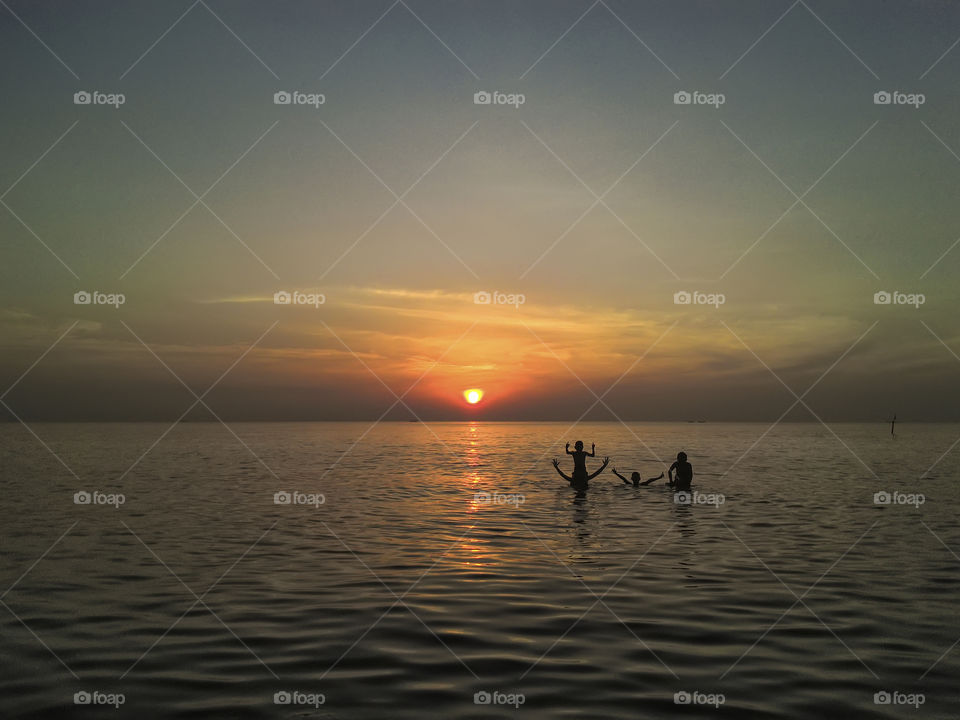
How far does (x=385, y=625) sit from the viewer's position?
11875mm

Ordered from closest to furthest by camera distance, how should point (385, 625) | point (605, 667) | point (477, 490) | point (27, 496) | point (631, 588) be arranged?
point (605, 667) < point (385, 625) < point (631, 588) < point (27, 496) < point (477, 490)

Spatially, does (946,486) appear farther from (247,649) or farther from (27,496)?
(27,496)

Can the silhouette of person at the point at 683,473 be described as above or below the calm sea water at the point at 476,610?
above

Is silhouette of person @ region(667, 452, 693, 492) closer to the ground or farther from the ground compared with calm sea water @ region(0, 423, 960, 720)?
farther from the ground

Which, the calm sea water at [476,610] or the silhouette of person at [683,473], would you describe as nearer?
the calm sea water at [476,610]

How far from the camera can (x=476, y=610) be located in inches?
508

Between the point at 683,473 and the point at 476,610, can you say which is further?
the point at 683,473

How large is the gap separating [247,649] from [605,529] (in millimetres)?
14193

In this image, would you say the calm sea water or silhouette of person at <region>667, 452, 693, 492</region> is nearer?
the calm sea water

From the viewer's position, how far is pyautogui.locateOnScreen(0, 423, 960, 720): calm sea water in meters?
8.91

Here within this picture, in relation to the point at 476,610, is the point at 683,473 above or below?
above

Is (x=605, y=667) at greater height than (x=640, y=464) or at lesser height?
lesser

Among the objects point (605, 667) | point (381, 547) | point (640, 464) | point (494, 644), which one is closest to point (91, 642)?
point (494, 644)

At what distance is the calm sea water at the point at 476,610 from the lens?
891cm
